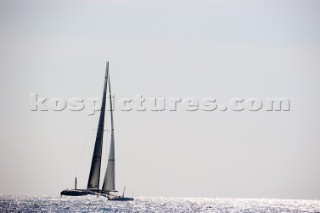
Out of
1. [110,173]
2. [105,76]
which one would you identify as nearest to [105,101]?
[105,76]

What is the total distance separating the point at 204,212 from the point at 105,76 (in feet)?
84.7

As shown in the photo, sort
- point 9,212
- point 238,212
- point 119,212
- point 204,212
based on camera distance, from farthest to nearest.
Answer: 1. point 238,212
2. point 204,212
3. point 119,212
4. point 9,212

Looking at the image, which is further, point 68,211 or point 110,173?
point 110,173

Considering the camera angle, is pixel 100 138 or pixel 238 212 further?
pixel 238 212

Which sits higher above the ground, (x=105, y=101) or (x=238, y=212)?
(x=105, y=101)

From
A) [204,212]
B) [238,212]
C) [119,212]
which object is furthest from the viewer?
[238,212]

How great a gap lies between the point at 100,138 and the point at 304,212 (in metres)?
38.1

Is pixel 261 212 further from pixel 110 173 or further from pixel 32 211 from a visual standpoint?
pixel 32 211

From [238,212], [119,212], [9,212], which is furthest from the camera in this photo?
[238,212]

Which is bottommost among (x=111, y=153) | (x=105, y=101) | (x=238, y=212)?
(x=238, y=212)

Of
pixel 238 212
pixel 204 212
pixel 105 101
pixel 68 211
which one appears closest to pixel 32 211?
pixel 68 211

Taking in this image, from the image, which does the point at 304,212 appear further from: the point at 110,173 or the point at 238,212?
the point at 110,173

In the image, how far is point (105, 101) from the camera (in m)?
106

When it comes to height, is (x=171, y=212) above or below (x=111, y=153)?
below
